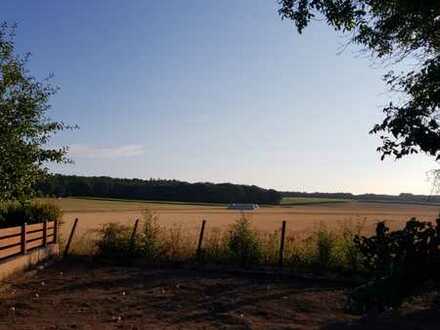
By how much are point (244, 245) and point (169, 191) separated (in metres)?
109

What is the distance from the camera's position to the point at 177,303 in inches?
465

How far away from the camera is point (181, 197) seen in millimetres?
127125

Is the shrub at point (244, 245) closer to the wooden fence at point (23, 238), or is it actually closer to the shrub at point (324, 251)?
the shrub at point (324, 251)

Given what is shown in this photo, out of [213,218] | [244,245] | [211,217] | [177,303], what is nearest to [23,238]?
[244,245]

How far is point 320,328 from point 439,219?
359cm

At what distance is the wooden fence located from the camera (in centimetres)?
1532

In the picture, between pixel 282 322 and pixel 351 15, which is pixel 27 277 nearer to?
pixel 282 322

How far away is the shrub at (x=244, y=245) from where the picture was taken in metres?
17.4

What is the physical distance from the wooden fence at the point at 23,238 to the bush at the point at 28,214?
1059 mm

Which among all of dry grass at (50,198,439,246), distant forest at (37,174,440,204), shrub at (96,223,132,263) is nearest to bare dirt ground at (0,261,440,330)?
shrub at (96,223,132,263)

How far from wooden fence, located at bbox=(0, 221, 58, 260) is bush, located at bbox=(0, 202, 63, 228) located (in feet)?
3.48

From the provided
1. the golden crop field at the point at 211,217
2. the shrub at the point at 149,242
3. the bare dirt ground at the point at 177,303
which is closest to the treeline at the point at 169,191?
the golden crop field at the point at 211,217

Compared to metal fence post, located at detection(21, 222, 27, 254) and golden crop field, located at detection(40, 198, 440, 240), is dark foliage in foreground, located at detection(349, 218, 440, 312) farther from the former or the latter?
golden crop field, located at detection(40, 198, 440, 240)

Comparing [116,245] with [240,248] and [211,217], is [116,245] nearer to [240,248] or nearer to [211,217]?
[240,248]
